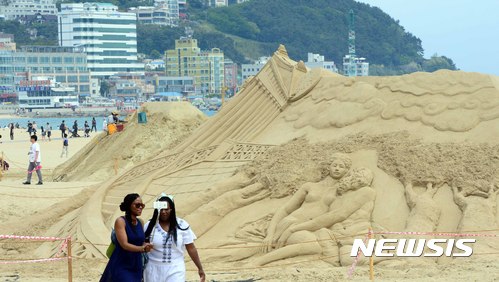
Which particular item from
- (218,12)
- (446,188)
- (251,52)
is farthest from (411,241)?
(218,12)

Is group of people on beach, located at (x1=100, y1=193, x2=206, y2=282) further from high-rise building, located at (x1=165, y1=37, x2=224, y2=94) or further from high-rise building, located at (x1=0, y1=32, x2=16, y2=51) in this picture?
high-rise building, located at (x1=165, y1=37, x2=224, y2=94)

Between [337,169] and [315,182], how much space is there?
0.36 metres

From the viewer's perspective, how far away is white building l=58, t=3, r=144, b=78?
416ft

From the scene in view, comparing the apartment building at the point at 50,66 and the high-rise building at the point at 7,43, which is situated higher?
the high-rise building at the point at 7,43

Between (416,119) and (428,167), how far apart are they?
3.36ft

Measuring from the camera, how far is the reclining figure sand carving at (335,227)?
1112cm

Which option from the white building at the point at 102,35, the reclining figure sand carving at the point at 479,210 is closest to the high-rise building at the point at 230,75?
the white building at the point at 102,35

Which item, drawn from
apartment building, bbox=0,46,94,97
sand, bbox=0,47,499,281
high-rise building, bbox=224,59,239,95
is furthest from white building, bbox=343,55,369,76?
sand, bbox=0,47,499,281

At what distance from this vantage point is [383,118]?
12.9m

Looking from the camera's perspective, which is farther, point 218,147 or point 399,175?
point 218,147

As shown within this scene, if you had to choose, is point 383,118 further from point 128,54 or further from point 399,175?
point 128,54

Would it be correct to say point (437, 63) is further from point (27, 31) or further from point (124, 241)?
point (124, 241)

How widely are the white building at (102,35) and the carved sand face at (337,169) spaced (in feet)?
380

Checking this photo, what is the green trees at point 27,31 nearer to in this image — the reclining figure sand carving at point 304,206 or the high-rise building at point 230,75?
the high-rise building at point 230,75
